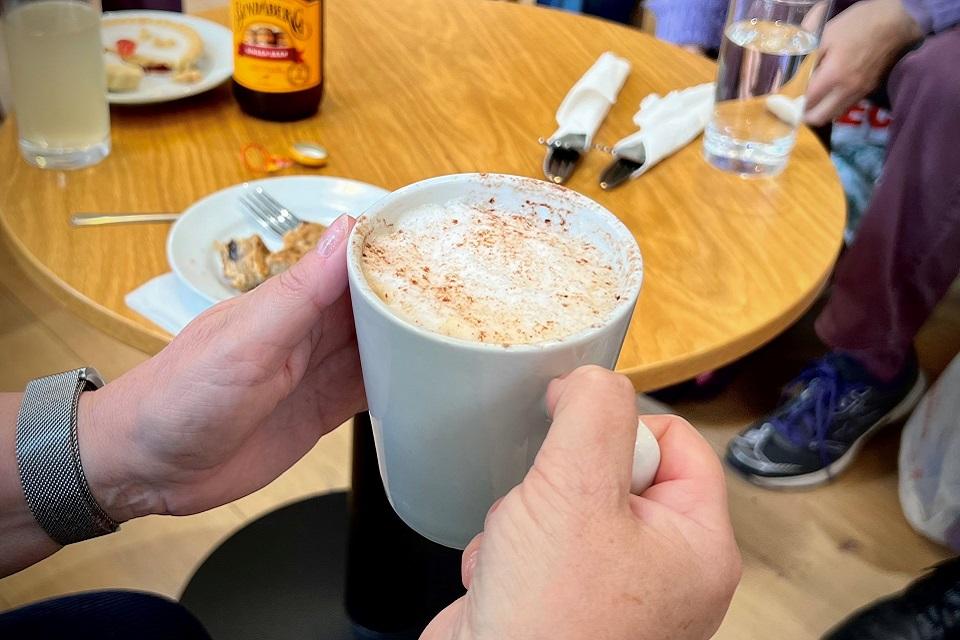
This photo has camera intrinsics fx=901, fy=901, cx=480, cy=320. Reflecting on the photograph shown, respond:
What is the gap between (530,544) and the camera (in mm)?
438

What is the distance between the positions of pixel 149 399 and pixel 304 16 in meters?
0.47

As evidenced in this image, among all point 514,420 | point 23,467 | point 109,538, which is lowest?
point 109,538

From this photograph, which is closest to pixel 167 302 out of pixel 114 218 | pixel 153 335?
pixel 153 335

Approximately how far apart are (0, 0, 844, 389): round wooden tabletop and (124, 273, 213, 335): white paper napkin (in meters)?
0.01

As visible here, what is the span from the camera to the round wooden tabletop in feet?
2.55

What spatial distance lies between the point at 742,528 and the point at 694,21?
89 centimetres

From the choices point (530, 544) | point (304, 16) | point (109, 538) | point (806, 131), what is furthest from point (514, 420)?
point (109, 538)

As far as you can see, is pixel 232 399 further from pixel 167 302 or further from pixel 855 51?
pixel 855 51

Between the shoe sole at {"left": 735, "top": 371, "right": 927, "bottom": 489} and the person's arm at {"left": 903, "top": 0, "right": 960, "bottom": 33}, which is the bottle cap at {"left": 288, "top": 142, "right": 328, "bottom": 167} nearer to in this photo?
the shoe sole at {"left": 735, "top": 371, "right": 927, "bottom": 489}

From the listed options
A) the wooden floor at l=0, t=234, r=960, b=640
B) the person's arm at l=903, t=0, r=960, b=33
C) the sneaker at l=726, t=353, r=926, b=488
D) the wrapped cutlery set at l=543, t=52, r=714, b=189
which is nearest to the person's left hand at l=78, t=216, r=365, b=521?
the wrapped cutlery set at l=543, t=52, r=714, b=189

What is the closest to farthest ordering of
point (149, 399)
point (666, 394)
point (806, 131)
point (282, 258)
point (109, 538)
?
point (149, 399), point (282, 258), point (806, 131), point (109, 538), point (666, 394)

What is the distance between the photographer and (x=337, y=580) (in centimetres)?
118

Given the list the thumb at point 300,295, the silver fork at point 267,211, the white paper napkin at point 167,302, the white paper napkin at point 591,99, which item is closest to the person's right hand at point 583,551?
the thumb at point 300,295

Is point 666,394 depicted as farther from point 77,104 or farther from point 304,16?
point 77,104
